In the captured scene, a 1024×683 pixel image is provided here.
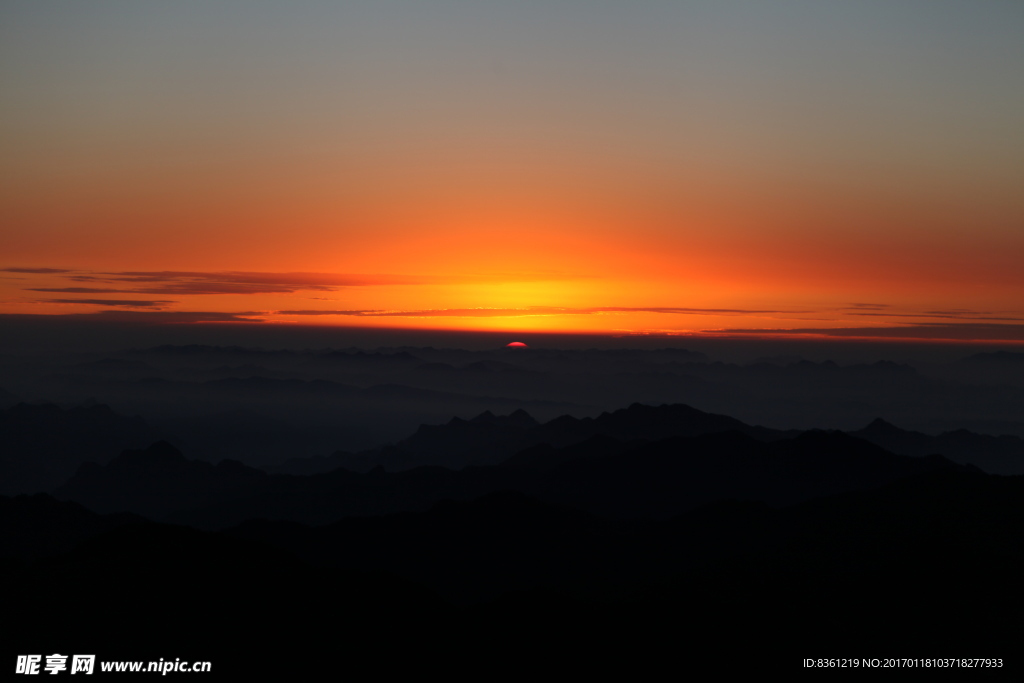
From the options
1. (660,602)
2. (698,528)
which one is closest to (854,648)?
(660,602)

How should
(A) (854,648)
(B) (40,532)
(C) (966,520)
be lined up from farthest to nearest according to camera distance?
(B) (40,532) → (C) (966,520) → (A) (854,648)

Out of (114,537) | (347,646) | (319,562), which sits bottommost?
(319,562)

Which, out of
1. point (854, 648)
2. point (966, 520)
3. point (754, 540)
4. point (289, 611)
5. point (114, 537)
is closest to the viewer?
point (854, 648)

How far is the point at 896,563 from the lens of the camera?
87.0 meters

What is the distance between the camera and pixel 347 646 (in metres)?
75.0

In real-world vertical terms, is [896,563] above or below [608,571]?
above

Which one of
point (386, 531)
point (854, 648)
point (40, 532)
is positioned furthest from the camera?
point (40, 532)

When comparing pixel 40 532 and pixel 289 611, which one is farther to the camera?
pixel 40 532

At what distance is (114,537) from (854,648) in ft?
280

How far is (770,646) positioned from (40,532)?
147957 millimetres

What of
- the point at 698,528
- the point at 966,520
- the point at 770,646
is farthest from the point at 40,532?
the point at 966,520

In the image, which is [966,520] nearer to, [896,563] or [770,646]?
[896,563]

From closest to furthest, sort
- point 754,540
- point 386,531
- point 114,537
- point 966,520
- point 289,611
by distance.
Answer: point 289,611 < point 114,537 < point 966,520 < point 754,540 < point 386,531

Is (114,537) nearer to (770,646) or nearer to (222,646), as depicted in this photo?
(222,646)
